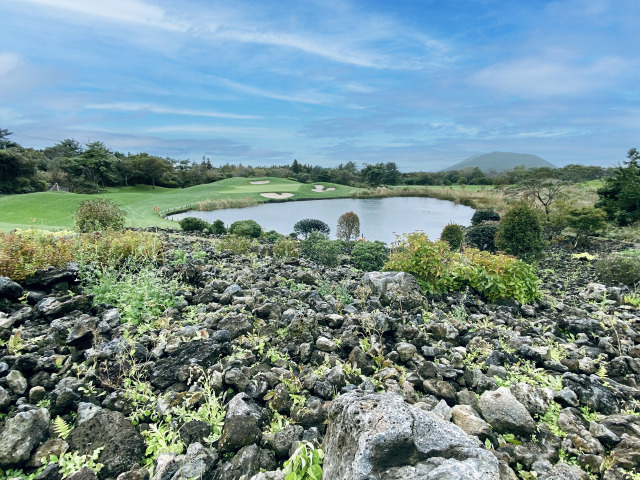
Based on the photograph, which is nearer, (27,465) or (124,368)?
(27,465)

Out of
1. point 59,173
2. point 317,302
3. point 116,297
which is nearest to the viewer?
point 116,297

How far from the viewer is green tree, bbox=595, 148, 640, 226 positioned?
15492 millimetres

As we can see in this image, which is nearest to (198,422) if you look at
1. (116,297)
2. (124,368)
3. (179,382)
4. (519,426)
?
(179,382)

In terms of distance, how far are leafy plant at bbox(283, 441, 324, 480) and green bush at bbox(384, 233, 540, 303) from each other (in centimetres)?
403

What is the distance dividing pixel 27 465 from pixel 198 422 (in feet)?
2.84

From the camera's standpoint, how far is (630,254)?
8492mm

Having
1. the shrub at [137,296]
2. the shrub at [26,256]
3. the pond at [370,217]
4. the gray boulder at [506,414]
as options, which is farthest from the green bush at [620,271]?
the shrub at [26,256]

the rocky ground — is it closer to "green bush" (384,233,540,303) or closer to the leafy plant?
the leafy plant

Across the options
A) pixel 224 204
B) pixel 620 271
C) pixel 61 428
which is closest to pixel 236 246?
pixel 61 428

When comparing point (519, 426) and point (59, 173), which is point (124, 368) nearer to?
point (519, 426)

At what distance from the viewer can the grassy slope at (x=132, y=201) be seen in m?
17.2

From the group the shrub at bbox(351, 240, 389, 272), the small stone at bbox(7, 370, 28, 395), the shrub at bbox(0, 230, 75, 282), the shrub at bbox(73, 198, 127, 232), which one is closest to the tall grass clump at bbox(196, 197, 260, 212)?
the shrub at bbox(73, 198, 127, 232)

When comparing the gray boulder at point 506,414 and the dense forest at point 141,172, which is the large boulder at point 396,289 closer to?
the gray boulder at point 506,414

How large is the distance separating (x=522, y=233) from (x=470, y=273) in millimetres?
5633
